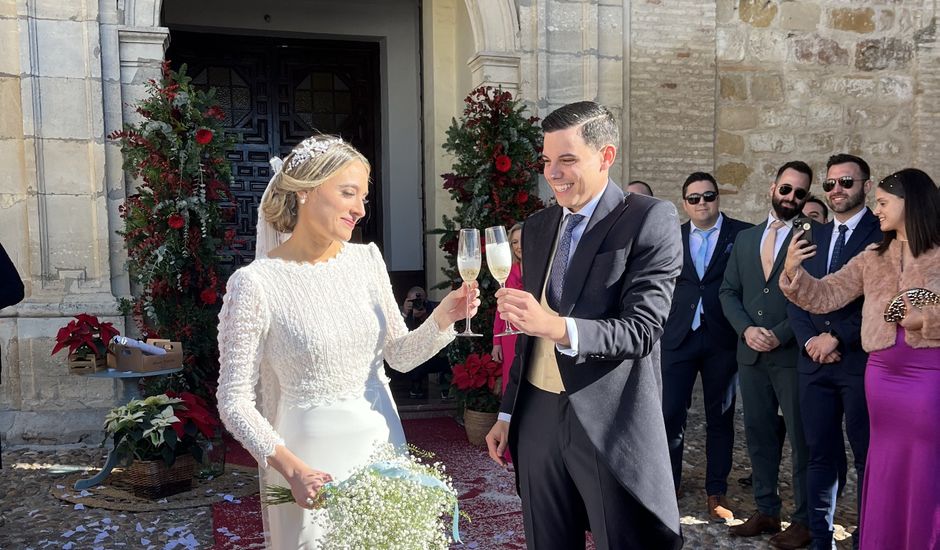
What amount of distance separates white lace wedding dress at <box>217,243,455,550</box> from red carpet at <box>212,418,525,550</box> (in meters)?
2.04

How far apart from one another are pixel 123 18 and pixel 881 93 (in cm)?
703

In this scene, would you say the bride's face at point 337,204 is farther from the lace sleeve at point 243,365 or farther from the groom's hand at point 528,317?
the groom's hand at point 528,317

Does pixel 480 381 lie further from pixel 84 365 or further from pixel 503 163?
pixel 84 365

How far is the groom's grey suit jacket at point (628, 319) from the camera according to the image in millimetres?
2305

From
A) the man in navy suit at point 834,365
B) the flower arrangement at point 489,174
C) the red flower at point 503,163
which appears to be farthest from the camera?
the flower arrangement at point 489,174

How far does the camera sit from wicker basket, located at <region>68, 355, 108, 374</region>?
529 cm

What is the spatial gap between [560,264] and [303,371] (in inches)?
33.3

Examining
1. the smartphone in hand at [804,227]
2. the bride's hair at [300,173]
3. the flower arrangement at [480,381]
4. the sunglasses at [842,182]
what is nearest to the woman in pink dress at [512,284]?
Result: the flower arrangement at [480,381]

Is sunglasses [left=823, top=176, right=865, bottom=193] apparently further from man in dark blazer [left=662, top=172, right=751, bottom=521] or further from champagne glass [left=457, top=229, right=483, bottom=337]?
champagne glass [left=457, top=229, right=483, bottom=337]

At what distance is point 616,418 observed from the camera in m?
2.36

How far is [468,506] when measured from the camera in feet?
15.9

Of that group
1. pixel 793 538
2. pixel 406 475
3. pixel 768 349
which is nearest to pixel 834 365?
pixel 768 349

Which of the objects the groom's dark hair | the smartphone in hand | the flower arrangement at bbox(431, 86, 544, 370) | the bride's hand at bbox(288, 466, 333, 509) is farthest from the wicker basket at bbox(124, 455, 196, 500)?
the smartphone in hand

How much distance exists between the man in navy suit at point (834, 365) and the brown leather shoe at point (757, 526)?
430mm
